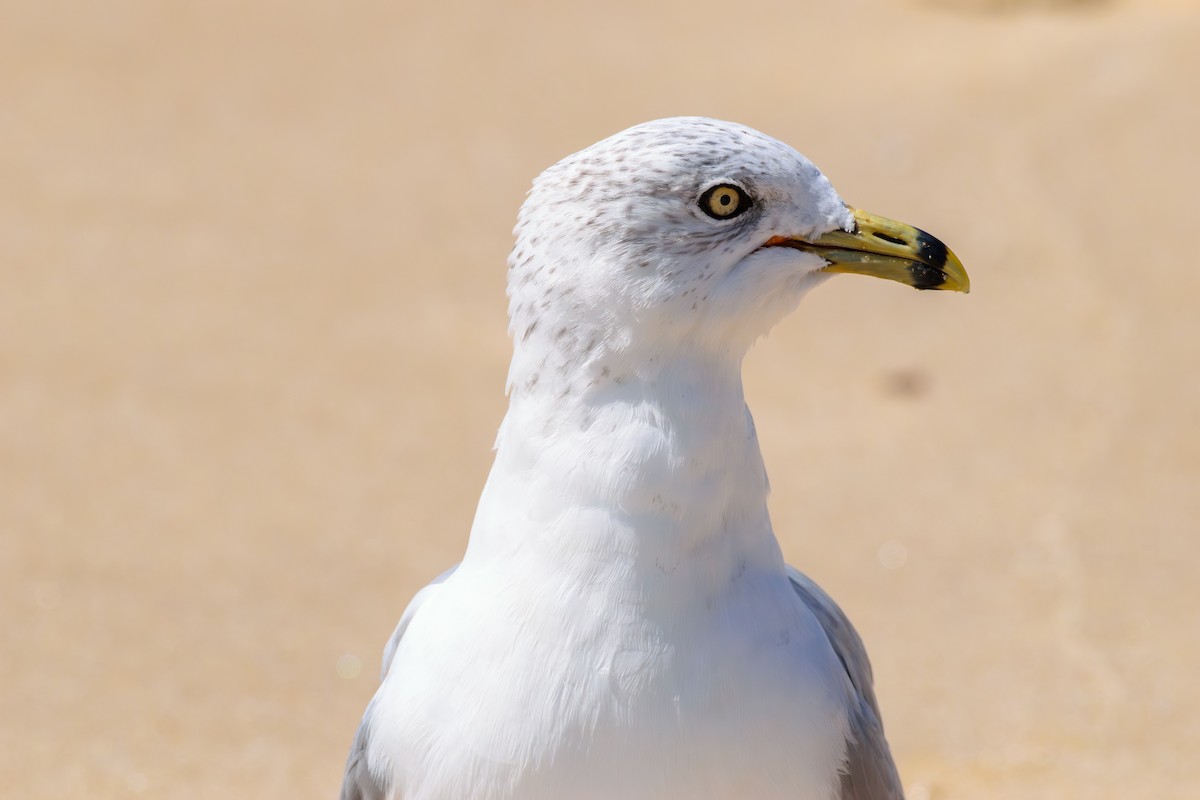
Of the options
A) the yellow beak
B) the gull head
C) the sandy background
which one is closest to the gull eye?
the gull head

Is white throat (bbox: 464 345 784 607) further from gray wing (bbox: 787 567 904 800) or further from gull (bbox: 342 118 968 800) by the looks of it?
gray wing (bbox: 787 567 904 800)

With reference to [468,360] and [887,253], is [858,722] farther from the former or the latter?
A: [468,360]

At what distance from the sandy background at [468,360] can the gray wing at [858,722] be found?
132 cm

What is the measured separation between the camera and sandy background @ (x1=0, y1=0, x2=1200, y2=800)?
4426 mm

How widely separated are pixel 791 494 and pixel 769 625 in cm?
275

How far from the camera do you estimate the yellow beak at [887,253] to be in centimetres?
262

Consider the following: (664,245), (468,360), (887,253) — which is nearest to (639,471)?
(664,245)

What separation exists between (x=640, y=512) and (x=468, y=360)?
11.6ft

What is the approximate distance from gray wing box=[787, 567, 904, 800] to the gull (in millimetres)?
152

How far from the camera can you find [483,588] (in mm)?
2602

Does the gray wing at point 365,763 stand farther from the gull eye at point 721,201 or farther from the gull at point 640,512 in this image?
the gull eye at point 721,201

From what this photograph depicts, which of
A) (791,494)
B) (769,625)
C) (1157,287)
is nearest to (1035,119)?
(1157,287)

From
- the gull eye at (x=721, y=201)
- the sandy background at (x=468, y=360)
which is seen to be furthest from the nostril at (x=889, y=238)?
the sandy background at (x=468, y=360)

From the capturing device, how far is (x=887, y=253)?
2.67 m
